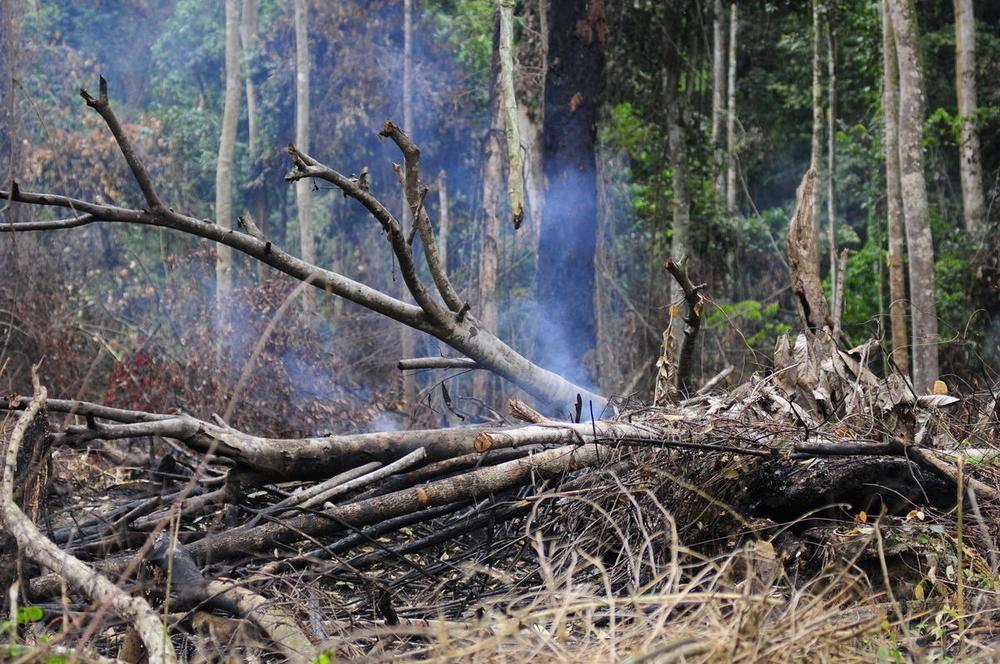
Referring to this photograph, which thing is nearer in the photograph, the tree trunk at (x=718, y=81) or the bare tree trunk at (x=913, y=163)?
the bare tree trunk at (x=913, y=163)

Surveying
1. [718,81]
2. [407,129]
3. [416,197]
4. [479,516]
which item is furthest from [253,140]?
[479,516]

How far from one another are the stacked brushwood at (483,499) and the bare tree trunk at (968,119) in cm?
1141

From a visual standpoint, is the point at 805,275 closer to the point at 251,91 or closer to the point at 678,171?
the point at 678,171

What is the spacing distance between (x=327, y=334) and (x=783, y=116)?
37.4ft

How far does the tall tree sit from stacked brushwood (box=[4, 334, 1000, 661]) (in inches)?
201

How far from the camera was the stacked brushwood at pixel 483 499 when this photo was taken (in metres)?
3.72

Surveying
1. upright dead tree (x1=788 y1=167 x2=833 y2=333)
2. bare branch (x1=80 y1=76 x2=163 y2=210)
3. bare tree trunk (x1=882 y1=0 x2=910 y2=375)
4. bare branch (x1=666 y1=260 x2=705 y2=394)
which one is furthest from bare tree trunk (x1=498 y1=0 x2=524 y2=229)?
bare tree trunk (x1=882 y1=0 x2=910 y2=375)

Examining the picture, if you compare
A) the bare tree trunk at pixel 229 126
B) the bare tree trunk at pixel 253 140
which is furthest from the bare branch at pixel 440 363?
the bare tree trunk at pixel 253 140

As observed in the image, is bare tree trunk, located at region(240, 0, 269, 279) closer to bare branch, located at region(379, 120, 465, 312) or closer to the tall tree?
the tall tree

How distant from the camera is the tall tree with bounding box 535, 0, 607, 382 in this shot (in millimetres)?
9766

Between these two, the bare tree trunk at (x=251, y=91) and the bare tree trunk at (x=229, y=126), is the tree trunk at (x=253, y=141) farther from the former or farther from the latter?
the bare tree trunk at (x=229, y=126)

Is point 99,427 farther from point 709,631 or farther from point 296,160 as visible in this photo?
point 709,631

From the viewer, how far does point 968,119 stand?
14312mm

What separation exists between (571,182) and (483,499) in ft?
19.4
